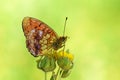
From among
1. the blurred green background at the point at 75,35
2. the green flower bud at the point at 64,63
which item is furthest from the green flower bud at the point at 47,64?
the blurred green background at the point at 75,35

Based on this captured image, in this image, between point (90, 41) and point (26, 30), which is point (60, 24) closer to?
point (90, 41)

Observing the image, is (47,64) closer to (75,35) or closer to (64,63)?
(64,63)

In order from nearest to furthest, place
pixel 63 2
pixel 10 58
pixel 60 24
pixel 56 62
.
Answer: pixel 56 62
pixel 10 58
pixel 60 24
pixel 63 2

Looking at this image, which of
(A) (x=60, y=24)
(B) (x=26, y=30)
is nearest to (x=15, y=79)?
(A) (x=60, y=24)

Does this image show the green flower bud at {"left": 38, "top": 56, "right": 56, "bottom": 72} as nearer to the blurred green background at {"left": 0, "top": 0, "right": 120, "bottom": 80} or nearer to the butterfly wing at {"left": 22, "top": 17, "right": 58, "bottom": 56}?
the butterfly wing at {"left": 22, "top": 17, "right": 58, "bottom": 56}

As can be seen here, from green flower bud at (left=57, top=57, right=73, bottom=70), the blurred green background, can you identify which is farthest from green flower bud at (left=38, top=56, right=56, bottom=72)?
the blurred green background

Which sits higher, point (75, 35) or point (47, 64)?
point (47, 64)

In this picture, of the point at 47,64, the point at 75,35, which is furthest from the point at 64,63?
the point at 75,35
